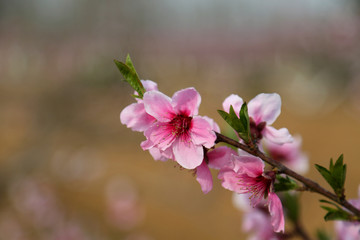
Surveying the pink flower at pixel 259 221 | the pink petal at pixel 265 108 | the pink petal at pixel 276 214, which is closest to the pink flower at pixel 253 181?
the pink petal at pixel 276 214

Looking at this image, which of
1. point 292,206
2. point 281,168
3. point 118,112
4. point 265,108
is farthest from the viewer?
point 118,112

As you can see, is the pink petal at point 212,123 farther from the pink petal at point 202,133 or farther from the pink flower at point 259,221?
the pink flower at point 259,221

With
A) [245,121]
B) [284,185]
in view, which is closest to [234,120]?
[245,121]

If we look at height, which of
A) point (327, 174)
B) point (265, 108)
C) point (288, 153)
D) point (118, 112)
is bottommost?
point (118, 112)

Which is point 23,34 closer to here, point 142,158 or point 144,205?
point 142,158

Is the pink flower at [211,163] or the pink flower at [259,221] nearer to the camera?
the pink flower at [211,163]

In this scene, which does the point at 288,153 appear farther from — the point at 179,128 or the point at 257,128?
the point at 179,128

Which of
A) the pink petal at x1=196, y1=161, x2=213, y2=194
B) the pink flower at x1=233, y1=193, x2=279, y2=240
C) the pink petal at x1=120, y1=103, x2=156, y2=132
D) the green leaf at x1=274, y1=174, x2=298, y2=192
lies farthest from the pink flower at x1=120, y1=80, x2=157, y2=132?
the pink flower at x1=233, y1=193, x2=279, y2=240
